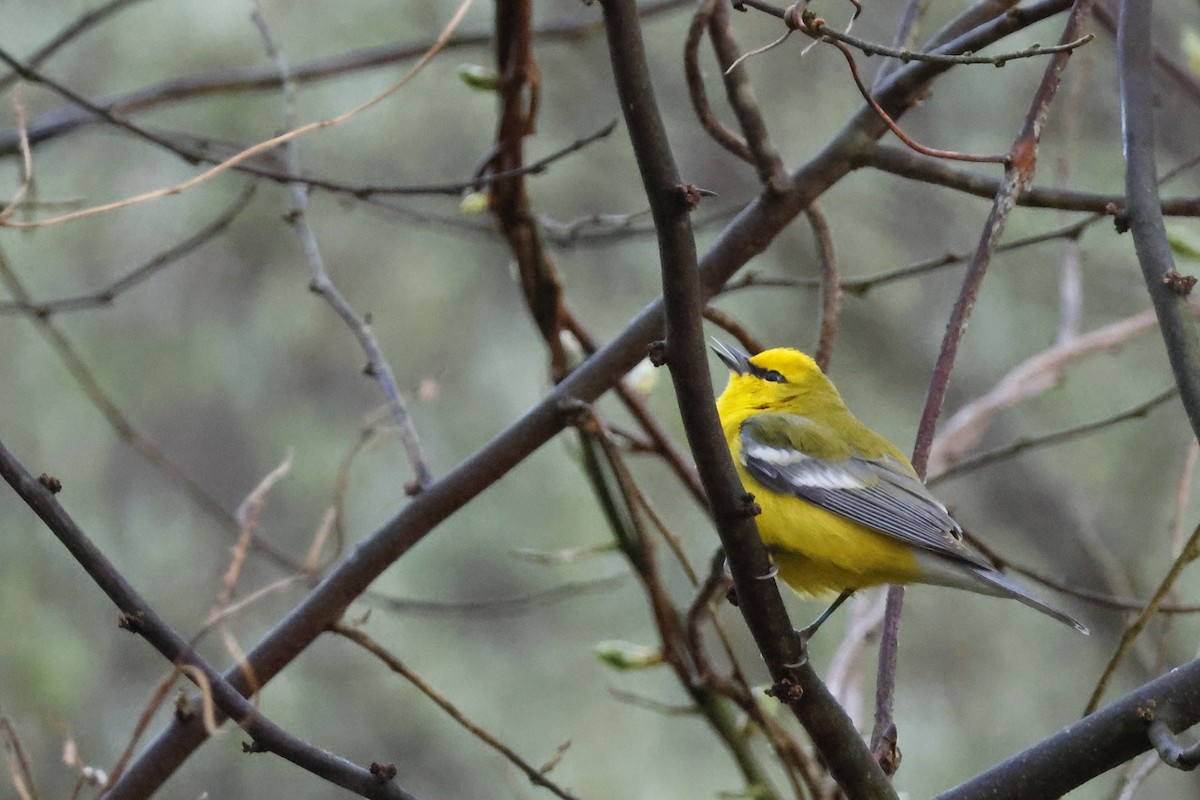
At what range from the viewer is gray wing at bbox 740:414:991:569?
2.76 metres

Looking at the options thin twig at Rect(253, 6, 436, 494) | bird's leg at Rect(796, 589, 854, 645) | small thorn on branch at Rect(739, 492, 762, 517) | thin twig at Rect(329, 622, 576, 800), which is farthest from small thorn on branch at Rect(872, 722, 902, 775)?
thin twig at Rect(253, 6, 436, 494)

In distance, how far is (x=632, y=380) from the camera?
3615mm

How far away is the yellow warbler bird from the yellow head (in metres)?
0.06

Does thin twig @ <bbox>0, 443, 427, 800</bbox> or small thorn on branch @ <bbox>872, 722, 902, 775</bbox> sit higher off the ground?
thin twig @ <bbox>0, 443, 427, 800</bbox>

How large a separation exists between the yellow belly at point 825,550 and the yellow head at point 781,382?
64 centimetres

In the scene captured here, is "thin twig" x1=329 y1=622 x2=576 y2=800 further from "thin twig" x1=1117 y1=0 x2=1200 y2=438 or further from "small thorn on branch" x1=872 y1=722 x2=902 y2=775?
"thin twig" x1=1117 y1=0 x2=1200 y2=438

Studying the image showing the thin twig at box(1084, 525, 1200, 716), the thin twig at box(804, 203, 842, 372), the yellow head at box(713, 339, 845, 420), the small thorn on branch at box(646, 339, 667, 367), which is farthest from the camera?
the yellow head at box(713, 339, 845, 420)

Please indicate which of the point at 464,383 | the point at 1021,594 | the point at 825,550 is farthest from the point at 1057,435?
the point at 464,383

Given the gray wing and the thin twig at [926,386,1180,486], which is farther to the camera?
the thin twig at [926,386,1180,486]

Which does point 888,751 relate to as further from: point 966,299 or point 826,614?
point 966,299

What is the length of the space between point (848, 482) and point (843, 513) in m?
0.24

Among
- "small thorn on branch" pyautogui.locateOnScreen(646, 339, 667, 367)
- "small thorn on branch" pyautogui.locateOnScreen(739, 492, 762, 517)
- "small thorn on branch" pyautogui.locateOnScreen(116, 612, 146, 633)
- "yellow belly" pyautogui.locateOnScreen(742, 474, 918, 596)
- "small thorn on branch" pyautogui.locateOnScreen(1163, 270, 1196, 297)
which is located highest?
"yellow belly" pyautogui.locateOnScreen(742, 474, 918, 596)

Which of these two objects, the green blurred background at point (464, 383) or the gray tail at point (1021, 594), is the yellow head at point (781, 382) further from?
the green blurred background at point (464, 383)

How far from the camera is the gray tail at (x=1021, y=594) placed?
232 centimetres
